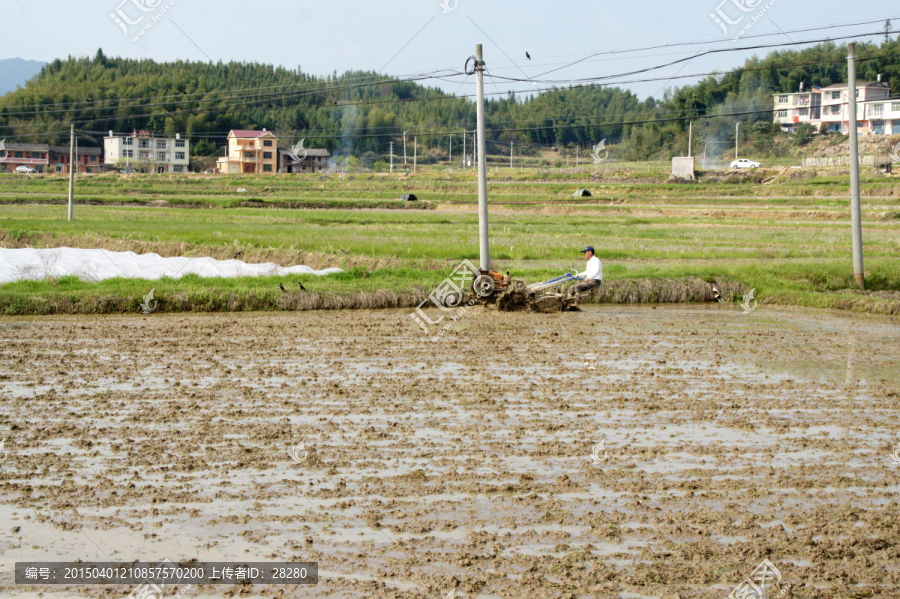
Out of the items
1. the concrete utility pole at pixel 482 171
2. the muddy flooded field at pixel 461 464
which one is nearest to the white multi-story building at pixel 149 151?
the concrete utility pole at pixel 482 171

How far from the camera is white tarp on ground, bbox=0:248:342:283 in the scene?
17984 millimetres

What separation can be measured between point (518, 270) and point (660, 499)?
1351 centimetres

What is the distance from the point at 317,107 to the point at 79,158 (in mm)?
27894

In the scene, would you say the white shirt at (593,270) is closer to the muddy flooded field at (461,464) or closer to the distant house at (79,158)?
the muddy flooded field at (461,464)

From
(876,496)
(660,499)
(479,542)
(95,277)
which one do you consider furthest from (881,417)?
(95,277)

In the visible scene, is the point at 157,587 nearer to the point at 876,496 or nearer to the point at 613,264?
the point at 876,496

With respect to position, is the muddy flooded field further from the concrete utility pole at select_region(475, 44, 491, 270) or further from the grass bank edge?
the concrete utility pole at select_region(475, 44, 491, 270)

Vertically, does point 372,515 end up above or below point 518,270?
below

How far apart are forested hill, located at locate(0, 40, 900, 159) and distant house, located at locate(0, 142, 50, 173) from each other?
5.48 feet

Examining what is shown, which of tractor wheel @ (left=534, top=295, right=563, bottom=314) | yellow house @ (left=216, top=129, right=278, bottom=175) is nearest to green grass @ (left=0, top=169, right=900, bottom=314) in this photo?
tractor wheel @ (left=534, top=295, right=563, bottom=314)

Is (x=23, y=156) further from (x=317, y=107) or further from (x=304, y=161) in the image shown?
(x=317, y=107)

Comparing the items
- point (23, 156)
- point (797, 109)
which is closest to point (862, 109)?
point (797, 109)

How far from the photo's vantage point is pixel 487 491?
20.6 ft

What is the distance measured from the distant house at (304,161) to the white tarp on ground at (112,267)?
71466 millimetres
